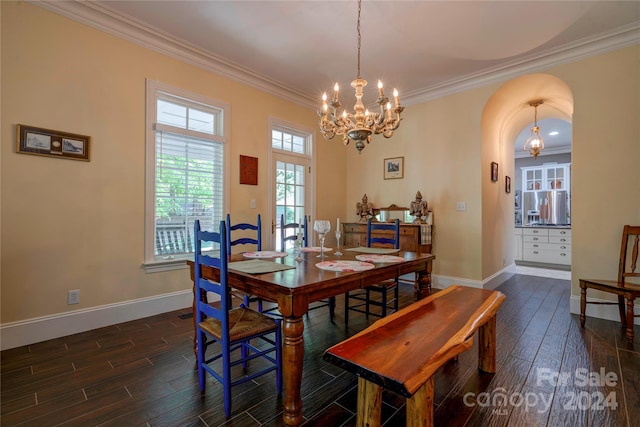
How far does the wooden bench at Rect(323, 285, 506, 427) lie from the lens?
111 cm

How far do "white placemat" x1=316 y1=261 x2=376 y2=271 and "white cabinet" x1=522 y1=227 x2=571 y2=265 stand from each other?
19.6 feet

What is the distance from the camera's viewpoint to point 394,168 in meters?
4.88

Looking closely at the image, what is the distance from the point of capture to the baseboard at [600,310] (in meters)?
3.00

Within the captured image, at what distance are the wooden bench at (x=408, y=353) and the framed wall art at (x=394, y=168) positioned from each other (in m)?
3.27

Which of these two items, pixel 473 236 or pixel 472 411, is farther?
pixel 473 236

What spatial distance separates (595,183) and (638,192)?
13.2 inches

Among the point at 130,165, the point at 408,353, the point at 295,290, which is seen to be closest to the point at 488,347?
the point at 408,353

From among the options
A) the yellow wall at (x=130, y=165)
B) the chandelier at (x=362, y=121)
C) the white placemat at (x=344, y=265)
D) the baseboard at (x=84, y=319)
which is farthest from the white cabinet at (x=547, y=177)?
the baseboard at (x=84, y=319)

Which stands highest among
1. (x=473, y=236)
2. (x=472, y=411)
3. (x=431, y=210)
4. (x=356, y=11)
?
(x=356, y=11)

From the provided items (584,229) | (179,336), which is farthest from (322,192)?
(584,229)

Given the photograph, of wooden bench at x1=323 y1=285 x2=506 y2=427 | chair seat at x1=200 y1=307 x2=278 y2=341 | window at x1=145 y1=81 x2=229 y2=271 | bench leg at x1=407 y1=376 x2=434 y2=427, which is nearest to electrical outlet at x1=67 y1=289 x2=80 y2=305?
window at x1=145 y1=81 x2=229 y2=271

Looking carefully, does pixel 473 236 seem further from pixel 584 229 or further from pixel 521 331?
pixel 521 331

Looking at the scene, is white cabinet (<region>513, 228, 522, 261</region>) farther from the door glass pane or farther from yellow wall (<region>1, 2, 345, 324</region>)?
yellow wall (<region>1, 2, 345, 324</region>)

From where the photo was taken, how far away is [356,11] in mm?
2672
